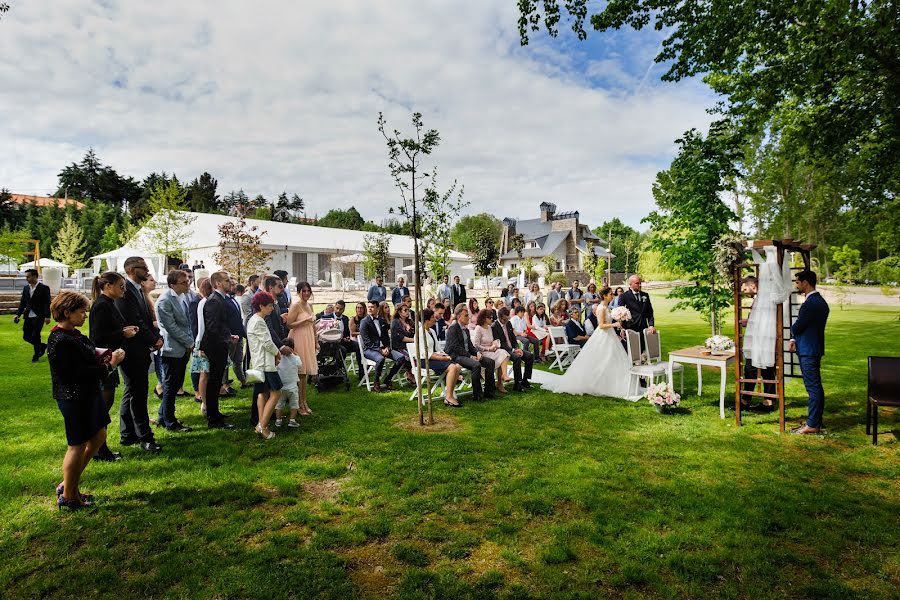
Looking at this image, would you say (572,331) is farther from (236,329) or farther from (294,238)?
(294,238)

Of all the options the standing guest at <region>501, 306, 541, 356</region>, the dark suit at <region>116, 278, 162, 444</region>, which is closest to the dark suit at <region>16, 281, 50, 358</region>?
the dark suit at <region>116, 278, 162, 444</region>

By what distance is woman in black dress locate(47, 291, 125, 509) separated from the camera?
12.5ft

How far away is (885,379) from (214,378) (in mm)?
7792

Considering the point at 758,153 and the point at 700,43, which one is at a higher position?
the point at 758,153

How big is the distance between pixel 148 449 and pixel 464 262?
45.9 metres

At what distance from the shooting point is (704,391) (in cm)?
839

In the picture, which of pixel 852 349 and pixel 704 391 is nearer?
pixel 704 391

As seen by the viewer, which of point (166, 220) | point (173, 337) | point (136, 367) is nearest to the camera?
point (136, 367)

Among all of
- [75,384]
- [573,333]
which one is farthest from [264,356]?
[573,333]

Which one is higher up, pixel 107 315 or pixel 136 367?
pixel 107 315

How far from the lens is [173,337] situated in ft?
19.4

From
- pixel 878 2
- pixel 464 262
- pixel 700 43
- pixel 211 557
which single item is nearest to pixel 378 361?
pixel 211 557

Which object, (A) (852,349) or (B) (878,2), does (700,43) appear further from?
(A) (852,349)

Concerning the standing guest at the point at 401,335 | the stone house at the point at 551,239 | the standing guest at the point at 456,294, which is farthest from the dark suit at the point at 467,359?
the stone house at the point at 551,239
